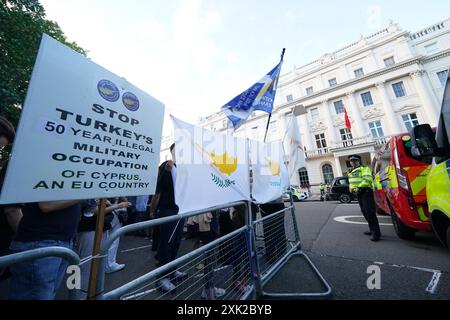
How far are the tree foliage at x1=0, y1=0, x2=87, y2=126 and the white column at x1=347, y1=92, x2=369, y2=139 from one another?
25.1 m

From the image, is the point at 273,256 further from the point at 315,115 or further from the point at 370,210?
the point at 315,115

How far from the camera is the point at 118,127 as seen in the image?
4.20 ft

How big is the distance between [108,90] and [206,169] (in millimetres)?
1053

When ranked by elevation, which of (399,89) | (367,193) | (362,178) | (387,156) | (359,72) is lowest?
(367,193)

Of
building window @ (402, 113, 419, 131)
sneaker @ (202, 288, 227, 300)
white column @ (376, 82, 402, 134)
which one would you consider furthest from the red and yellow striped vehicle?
building window @ (402, 113, 419, 131)

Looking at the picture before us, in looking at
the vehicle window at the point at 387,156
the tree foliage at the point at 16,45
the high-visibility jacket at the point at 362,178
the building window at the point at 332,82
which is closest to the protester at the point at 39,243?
the high-visibility jacket at the point at 362,178

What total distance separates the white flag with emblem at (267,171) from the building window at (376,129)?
21820mm

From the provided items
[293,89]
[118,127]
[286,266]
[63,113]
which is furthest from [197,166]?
[293,89]

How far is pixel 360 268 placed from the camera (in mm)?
2773

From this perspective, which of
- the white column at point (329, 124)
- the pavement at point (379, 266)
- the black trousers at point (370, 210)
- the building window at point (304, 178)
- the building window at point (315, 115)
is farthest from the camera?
the building window at point (315, 115)

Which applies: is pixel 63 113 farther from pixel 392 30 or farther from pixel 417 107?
pixel 392 30

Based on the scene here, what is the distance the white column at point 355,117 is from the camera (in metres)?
20.0

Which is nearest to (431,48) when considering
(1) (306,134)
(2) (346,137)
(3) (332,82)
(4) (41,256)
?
(3) (332,82)

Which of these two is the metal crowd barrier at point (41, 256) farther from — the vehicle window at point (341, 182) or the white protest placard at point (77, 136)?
the vehicle window at point (341, 182)
